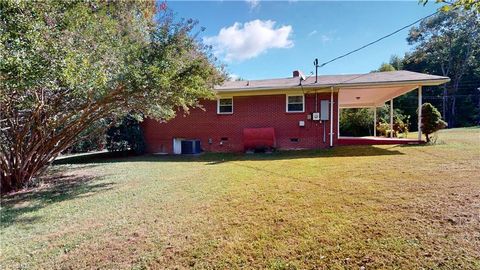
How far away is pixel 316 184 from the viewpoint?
5.57m

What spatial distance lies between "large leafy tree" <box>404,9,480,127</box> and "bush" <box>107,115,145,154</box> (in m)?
37.0

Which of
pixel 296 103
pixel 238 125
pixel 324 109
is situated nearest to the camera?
pixel 324 109

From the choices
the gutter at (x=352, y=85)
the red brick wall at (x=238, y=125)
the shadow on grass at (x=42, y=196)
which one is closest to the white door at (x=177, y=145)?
the red brick wall at (x=238, y=125)

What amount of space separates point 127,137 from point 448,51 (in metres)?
41.8

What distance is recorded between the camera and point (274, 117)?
12625 mm

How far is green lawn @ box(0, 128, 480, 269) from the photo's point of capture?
3.06 metres

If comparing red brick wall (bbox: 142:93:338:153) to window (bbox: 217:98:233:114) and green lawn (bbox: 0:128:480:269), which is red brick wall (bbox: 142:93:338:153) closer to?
window (bbox: 217:98:233:114)

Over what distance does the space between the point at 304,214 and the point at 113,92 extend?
5039 millimetres

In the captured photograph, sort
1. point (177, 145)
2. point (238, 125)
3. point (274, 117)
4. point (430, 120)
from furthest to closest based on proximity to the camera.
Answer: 1. point (177, 145)
2. point (238, 125)
3. point (274, 117)
4. point (430, 120)

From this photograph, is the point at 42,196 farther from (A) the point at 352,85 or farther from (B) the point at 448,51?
(B) the point at 448,51

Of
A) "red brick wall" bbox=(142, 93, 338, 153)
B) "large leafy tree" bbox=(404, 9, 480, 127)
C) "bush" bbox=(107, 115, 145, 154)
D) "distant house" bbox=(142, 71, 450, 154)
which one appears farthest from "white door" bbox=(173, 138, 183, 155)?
"large leafy tree" bbox=(404, 9, 480, 127)

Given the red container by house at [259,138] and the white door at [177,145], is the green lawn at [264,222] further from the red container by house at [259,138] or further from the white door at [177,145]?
the white door at [177,145]

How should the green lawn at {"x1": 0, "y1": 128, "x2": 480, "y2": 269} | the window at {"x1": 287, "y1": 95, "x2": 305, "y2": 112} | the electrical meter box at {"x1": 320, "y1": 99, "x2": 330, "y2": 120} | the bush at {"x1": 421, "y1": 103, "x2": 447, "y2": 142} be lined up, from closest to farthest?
→ the green lawn at {"x1": 0, "y1": 128, "x2": 480, "y2": 269} → the bush at {"x1": 421, "y1": 103, "x2": 447, "y2": 142} → the electrical meter box at {"x1": 320, "y1": 99, "x2": 330, "y2": 120} → the window at {"x1": 287, "y1": 95, "x2": 305, "y2": 112}

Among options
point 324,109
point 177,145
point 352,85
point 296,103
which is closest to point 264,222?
point 352,85
